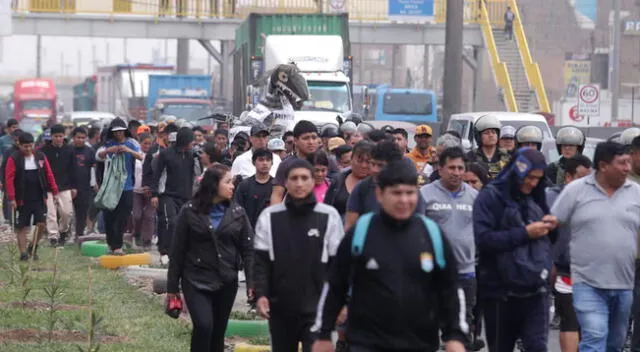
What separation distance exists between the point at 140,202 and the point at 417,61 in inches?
4345

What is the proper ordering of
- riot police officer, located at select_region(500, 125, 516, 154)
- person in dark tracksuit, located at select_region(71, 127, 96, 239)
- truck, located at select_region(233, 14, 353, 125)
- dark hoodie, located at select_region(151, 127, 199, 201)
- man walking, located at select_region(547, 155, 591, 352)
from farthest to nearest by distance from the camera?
truck, located at select_region(233, 14, 353, 125) < person in dark tracksuit, located at select_region(71, 127, 96, 239) < dark hoodie, located at select_region(151, 127, 199, 201) < riot police officer, located at select_region(500, 125, 516, 154) < man walking, located at select_region(547, 155, 591, 352)

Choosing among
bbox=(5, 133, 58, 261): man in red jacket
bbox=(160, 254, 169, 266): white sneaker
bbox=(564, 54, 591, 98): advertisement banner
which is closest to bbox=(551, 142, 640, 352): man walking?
bbox=(160, 254, 169, 266): white sneaker

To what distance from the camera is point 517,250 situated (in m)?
9.06

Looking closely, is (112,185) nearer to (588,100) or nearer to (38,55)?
(588,100)

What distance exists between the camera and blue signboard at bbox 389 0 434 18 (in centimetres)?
5066

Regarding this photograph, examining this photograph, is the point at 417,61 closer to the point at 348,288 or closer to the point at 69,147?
the point at 69,147

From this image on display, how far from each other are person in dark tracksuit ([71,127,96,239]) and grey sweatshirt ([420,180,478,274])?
43.8ft

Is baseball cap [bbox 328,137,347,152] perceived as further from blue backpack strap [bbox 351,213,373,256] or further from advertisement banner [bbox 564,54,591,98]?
advertisement banner [bbox 564,54,591,98]

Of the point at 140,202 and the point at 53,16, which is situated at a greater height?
the point at 53,16

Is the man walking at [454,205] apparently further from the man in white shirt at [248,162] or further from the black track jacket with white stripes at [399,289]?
the man in white shirt at [248,162]

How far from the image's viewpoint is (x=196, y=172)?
1862 centimetres

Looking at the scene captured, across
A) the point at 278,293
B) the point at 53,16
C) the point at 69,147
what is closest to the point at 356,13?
the point at 53,16

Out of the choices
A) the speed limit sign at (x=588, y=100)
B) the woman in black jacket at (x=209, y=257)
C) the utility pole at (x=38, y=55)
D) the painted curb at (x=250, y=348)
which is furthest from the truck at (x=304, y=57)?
the utility pole at (x=38, y=55)

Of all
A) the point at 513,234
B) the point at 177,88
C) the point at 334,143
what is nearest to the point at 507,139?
the point at 334,143
